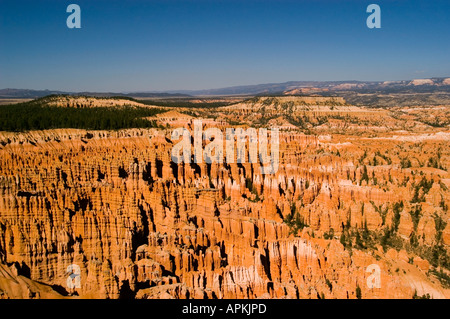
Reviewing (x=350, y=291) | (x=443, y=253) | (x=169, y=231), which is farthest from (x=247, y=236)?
(x=443, y=253)

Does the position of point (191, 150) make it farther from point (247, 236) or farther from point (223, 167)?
point (247, 236)

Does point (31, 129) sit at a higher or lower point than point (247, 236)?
higher

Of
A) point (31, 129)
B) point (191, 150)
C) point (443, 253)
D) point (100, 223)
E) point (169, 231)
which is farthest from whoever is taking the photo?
point (31, 129)

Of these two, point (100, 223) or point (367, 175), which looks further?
point (367, 175)

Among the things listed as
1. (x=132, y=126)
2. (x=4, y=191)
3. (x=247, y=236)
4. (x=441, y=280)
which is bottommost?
(x=441, y=280)
